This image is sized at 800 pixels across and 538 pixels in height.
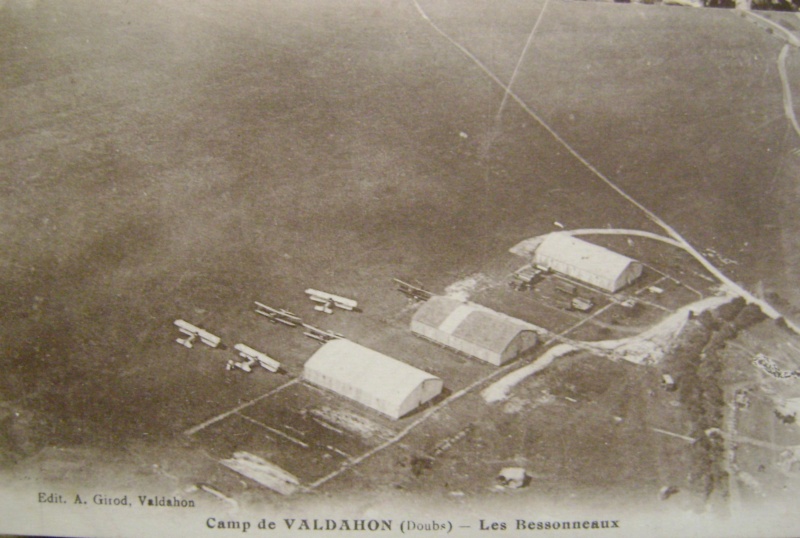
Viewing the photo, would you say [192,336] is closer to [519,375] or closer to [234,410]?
[234,410]

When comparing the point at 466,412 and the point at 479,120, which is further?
the point at 479,120

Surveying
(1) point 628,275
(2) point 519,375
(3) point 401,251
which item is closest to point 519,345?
(2) point 519,375

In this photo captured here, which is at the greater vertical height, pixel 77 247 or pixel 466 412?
pixel 77 247

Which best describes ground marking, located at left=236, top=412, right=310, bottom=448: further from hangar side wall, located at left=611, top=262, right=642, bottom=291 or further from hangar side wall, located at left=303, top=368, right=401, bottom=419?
hangar side wall, located at left=611, top=262, right=642, bottom=291

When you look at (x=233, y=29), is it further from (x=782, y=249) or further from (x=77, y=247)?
(x=782, y=249)

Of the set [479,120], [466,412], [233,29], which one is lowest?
[466,412]

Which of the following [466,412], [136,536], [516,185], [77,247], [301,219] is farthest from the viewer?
[516,185]

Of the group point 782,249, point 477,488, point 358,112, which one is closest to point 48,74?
point 358,112

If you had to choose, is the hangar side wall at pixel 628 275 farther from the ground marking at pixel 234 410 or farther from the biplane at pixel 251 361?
the biplane at pixel 251 361

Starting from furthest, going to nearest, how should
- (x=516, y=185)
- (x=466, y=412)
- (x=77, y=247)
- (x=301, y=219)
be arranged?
(x=516, y=185)
(x=301, y=219)
(x=77, y=247)
(x=466, y=412)
